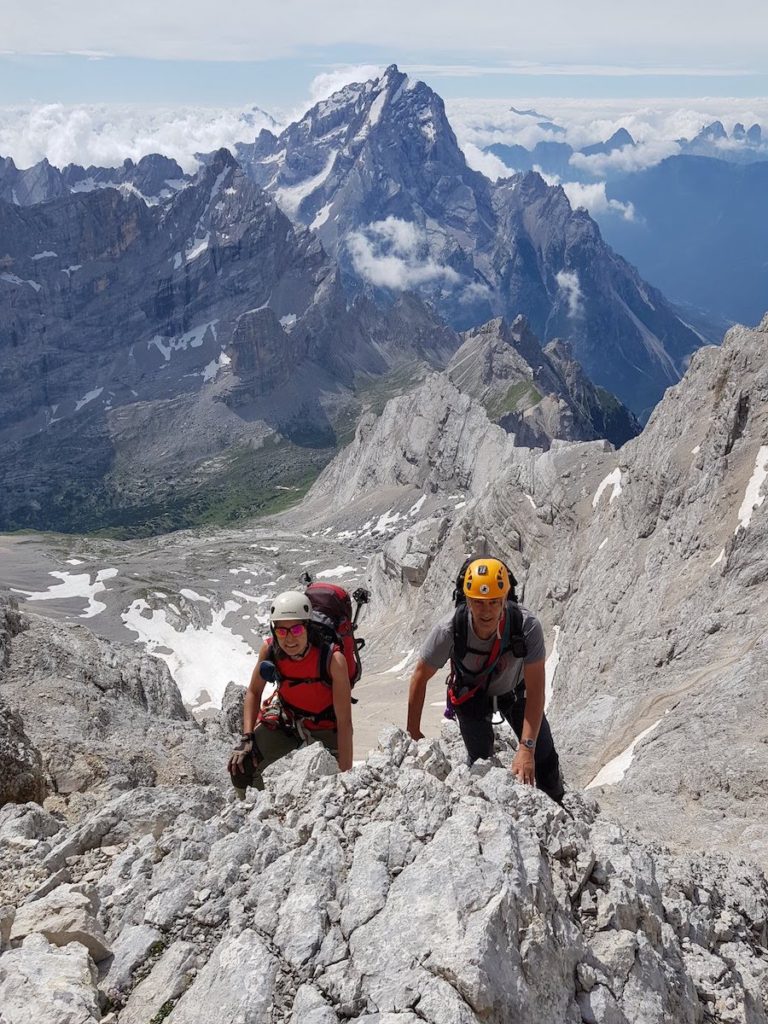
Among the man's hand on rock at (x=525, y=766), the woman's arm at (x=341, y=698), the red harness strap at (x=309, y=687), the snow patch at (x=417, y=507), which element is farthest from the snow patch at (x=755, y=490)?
the snow patch at (x=417, y=507)

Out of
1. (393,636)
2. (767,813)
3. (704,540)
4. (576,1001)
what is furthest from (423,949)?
(393,636)

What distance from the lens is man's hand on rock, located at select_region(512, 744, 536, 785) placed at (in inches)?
503

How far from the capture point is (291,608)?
1366 centimetres

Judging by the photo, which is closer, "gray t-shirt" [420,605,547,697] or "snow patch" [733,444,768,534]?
"gray t-shirt" [420,605,547,697]

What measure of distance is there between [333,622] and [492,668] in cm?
309

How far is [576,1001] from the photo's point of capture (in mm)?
9141

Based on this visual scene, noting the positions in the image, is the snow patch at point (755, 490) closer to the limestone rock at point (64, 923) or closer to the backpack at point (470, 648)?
the backpack at point (470, 648)

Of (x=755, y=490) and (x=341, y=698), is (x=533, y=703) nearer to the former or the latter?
(x=341, y=698)

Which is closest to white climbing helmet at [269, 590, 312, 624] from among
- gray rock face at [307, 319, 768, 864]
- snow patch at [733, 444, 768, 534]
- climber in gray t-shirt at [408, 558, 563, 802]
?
climber in gray t-shirt at [408, 558, 563, 802]

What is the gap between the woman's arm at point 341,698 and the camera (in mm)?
13945

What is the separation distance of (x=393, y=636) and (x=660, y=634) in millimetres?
56719

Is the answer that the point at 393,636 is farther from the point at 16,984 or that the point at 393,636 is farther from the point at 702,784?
the point at 16,984

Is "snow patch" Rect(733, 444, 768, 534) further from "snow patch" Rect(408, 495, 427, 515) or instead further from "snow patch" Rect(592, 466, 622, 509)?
"snow patch" Rect(408, 495, 427, 515)

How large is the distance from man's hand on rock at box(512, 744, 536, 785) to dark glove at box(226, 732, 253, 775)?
524cm
